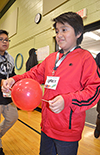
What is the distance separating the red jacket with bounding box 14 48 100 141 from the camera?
0.74 meters

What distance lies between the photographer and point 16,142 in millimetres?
1981

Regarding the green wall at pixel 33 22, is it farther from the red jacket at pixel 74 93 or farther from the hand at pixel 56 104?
the hand at pixel 56 104

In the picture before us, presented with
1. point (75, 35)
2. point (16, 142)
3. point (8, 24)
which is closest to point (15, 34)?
point (8, 24)

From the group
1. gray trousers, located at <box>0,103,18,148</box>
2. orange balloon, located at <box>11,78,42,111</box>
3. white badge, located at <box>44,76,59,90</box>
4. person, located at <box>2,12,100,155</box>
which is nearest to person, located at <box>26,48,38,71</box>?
gray trousers, located at <box>0,103,18,148</box>

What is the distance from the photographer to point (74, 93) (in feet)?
2.46

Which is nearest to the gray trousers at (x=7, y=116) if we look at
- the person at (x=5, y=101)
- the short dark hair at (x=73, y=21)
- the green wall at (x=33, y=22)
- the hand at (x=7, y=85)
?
the person at (x=5, y=101)

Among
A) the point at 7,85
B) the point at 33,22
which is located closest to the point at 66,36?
the point at 7,85

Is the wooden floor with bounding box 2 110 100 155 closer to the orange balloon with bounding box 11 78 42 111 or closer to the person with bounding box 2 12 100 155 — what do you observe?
the person with bounding box 2 12 100 155

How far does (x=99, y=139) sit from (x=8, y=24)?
6.67 meters

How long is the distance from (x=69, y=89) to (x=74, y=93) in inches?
4.6

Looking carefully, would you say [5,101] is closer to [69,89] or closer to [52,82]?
[52,82]

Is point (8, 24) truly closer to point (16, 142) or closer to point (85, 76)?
point (16, 142)

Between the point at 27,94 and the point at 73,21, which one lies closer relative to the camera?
the point at 27,94

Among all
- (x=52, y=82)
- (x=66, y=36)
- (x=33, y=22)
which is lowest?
(x=52, y=82)
